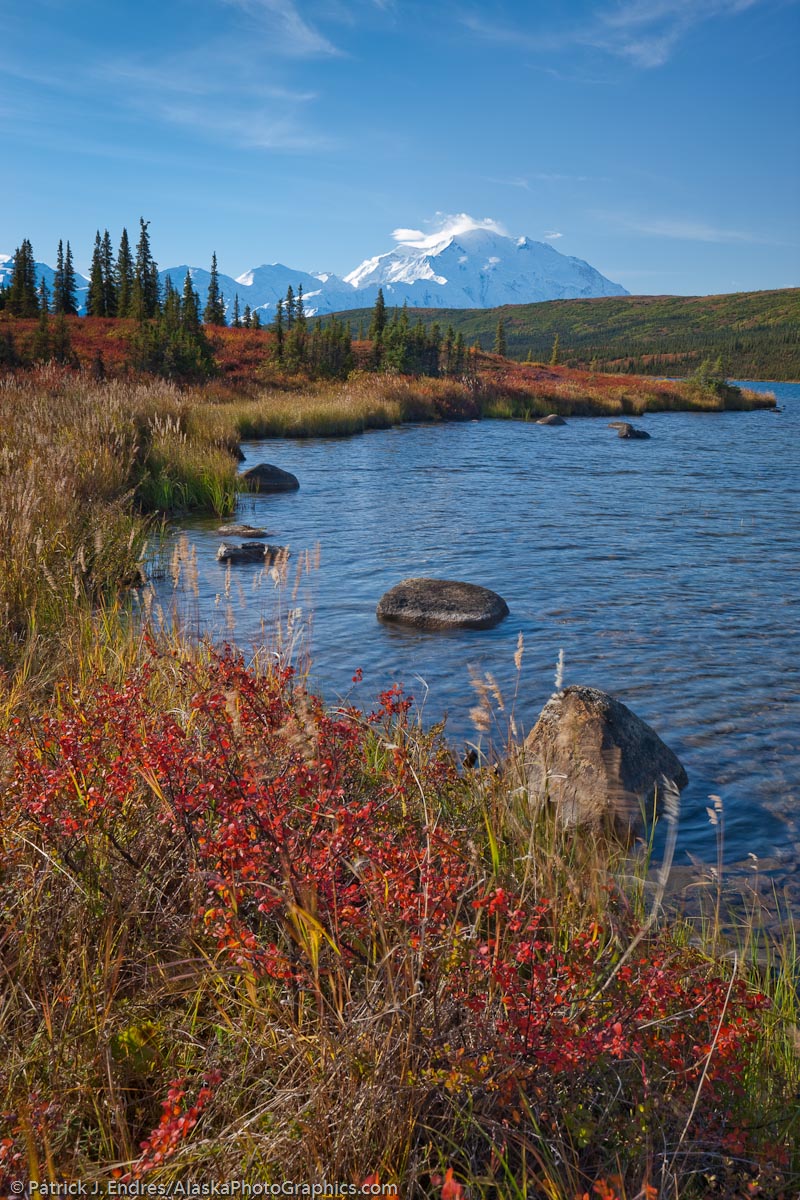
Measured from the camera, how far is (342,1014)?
1.96 metres

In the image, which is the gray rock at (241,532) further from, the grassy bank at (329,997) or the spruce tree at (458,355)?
the spruce tree at (458,355)

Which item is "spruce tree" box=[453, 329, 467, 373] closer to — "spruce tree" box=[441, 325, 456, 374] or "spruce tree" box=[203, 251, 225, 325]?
"spruce tree" box=[441, 325, 456, 374]

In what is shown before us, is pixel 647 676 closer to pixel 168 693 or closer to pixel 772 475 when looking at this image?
pixel 168 693

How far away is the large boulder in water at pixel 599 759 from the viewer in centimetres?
446

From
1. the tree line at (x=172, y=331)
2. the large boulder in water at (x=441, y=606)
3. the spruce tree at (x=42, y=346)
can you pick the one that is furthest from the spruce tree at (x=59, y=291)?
the large boulder in water at (x=441, y=606)

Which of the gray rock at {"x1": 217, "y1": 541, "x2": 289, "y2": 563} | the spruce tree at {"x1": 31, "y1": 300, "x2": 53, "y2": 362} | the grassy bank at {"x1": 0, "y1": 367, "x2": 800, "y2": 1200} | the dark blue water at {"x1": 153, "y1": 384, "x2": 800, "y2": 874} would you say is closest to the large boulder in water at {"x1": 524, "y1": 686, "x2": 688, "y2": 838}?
the dark blue water at {"x1": 153, "y1": 384, "x2": 800, "y2": 874}

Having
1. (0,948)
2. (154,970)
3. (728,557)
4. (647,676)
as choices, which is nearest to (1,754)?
Result: (0,948)

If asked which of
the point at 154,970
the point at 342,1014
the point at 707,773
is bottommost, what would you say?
the point at 707,773

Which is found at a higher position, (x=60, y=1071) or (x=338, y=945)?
(x=338, y=945)

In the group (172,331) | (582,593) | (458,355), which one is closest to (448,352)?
(458,355)

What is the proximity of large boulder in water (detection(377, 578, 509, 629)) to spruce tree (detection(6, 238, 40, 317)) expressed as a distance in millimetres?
48716

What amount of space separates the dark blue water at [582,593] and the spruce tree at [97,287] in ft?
130

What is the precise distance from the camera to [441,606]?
872 centimetres

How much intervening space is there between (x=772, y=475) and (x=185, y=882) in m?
22.3
